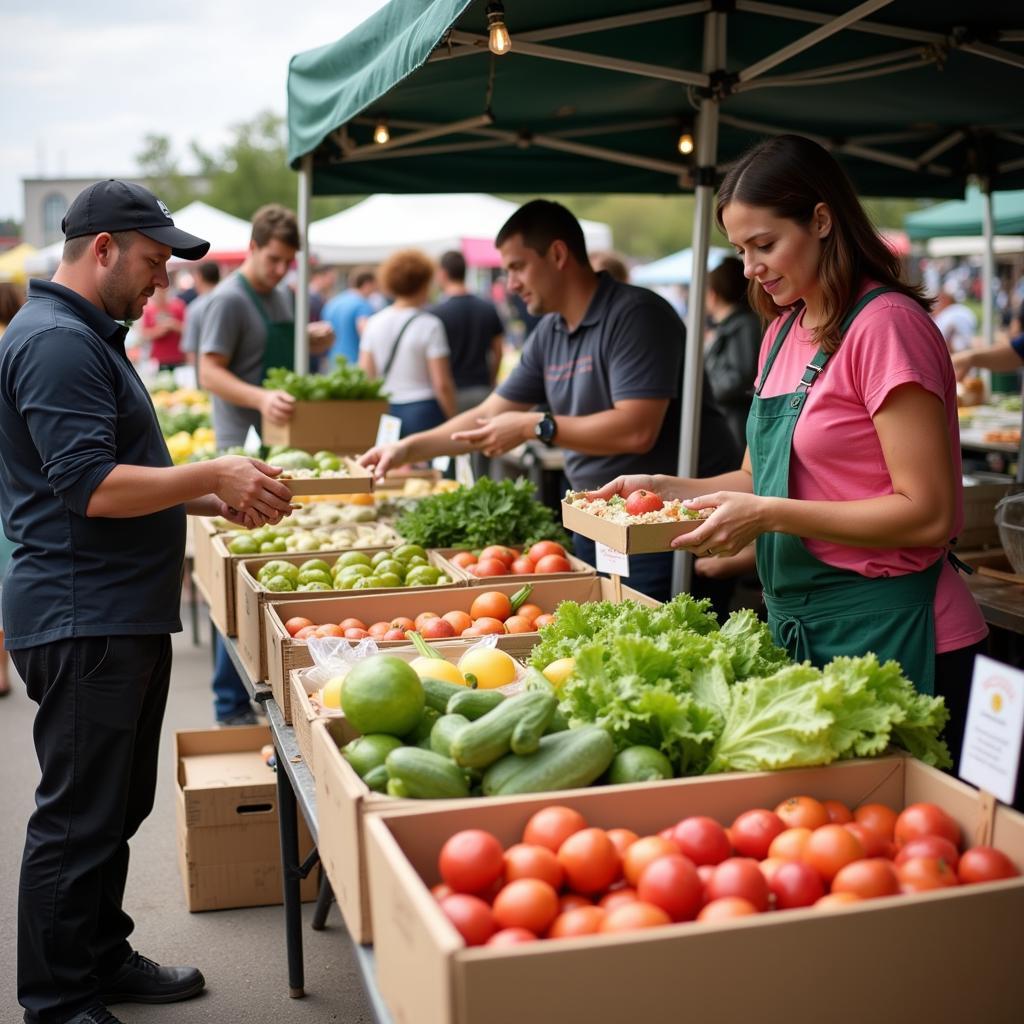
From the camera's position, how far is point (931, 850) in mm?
1665

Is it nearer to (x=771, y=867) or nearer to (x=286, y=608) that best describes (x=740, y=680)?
(x=771, y=867)

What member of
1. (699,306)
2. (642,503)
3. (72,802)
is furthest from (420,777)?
(699,306)

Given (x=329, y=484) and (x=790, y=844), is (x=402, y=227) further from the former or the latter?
(x=790, y=844)

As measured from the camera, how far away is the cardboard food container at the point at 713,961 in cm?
135

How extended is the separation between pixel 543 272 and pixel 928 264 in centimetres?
3203

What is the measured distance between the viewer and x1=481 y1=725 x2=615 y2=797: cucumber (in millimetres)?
1855

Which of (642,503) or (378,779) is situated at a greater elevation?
(642,503)

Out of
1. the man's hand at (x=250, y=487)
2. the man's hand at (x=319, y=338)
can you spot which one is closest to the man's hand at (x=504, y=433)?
the man's hand at (x=250, y=487)

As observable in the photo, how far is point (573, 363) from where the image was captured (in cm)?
416

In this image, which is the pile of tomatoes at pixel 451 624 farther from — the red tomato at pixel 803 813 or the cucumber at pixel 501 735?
the red tomato at pixel 803 813

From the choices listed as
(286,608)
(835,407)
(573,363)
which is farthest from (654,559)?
(835,407)

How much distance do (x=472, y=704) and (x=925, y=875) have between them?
→ 84cm

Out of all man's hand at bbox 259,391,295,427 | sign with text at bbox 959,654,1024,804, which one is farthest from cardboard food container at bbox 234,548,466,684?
sign with text at bbox 959,654,1024,804

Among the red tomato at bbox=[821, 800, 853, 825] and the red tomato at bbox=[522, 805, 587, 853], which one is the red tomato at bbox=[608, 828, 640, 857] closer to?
the red tomato at bbox=[522, 805, 587, 853]
